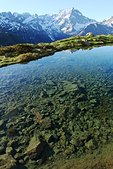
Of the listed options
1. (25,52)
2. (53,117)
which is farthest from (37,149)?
(25,52)

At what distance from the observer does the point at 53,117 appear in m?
32.2

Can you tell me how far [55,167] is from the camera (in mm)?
21734

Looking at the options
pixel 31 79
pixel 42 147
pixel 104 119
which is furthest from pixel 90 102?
pixel 31 79

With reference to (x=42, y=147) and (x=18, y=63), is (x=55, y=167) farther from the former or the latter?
(x=18, y=63)

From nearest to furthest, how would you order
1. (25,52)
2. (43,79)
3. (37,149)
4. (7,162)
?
(7,162), (37,149), (43,79), (25,52)

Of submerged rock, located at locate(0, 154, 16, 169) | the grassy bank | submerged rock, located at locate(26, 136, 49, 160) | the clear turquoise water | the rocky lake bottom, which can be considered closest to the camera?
submerged rock, located at locate(0, 154, 16, 169)

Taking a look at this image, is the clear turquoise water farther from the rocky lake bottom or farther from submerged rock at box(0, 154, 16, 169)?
submerged rock at box(0, 154, 16, 169)

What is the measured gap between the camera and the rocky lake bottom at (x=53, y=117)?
78.8 feet

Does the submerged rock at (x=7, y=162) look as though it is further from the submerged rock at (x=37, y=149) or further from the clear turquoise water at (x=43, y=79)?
the clear turquoise water at (x=43, y=79)

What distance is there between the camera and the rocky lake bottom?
78.8ft

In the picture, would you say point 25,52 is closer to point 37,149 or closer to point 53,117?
point 53,117

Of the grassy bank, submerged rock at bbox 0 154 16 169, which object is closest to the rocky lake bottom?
submerged rock at bbox 0 154 16 169

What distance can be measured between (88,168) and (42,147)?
17.1ft

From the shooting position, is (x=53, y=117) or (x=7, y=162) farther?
(x=53, y=117)
